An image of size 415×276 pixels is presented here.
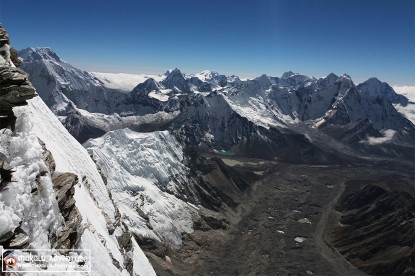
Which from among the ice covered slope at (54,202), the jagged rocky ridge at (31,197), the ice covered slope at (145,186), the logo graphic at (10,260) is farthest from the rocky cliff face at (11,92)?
the ice covered slope at (145,186)

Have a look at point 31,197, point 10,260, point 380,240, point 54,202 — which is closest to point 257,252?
point 380,240

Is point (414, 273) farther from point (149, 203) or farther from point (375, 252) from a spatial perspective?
point (149, 203)

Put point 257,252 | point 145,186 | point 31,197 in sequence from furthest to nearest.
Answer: point 145,186 < point 257,252 < point 31,197

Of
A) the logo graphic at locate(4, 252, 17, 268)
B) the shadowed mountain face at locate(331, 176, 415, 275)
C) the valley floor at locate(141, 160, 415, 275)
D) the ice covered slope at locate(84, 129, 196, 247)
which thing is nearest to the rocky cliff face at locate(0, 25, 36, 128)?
the logo graphic at locate(4, 252, 17, 268)

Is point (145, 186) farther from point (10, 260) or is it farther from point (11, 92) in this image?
point (10, 260)

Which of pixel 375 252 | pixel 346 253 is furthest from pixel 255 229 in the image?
pixel 375 252

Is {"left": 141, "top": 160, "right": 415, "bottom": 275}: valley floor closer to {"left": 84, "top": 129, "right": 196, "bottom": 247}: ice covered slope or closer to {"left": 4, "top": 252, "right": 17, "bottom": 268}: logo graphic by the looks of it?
{"left": 84, "top": 129, "right": 196, "bottom": 247}: ice covered slope
